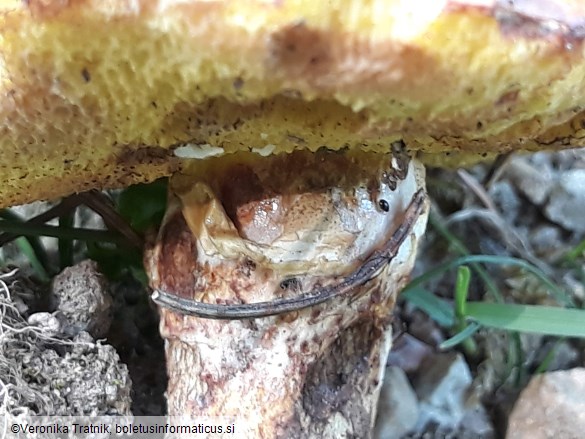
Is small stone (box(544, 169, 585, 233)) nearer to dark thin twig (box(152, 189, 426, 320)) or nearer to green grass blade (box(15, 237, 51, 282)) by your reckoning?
dark thin twig (box(152, 189, 426, 320))

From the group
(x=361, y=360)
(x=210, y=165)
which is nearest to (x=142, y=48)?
(x=210, y=165)

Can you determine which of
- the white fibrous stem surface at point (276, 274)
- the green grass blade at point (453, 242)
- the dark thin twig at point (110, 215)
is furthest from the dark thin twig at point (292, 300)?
the green grass blade at point (453, 242)

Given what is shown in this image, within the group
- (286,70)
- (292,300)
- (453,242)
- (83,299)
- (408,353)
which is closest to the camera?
(286,70)

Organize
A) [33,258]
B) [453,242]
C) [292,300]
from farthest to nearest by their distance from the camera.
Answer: [453,242] → [33,258] → [292,300]

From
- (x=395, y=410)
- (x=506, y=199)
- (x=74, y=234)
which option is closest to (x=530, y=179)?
(x=506, y=199)

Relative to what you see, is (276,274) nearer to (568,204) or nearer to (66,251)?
(66,251)

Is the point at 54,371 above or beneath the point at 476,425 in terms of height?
above

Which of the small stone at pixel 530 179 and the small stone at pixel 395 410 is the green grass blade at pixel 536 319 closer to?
the small stone at pixel 395 410

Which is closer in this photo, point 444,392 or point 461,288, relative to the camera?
point 461,288
